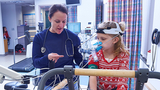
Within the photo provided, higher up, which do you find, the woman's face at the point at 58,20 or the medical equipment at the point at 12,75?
the woman's face at the point at 58,20

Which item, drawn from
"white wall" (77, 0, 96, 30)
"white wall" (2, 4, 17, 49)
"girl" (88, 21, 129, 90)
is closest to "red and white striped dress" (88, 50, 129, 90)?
"girl" (88, 21, 129, 90)

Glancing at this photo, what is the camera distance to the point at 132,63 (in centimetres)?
215

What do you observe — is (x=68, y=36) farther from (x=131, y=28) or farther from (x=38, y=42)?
(x=131, y=28)

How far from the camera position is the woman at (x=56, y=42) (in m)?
1.15

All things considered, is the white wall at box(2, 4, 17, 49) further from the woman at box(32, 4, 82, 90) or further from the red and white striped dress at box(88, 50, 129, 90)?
the red and white striped dress at box(88, 50, 129, 90)

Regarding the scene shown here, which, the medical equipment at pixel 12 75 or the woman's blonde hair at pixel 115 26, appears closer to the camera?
the medical equipment at pixel 12 75

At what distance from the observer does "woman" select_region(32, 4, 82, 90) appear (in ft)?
3.77

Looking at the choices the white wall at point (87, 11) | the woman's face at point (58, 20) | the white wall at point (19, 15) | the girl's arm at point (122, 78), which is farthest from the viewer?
the white wall at point (19, 15)

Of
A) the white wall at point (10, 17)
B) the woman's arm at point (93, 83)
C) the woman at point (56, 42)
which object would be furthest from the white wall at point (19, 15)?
the woman's arm at point (93, 83)

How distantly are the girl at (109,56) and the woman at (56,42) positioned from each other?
30 centimetres

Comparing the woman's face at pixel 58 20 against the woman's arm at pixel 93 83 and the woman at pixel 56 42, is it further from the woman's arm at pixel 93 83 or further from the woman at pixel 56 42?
the woman's arm at pixel 93 83

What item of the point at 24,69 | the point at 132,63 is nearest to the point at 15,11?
the point at 24,69

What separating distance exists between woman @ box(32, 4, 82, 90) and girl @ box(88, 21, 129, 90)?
0.97ft

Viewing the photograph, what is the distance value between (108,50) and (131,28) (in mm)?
1180
